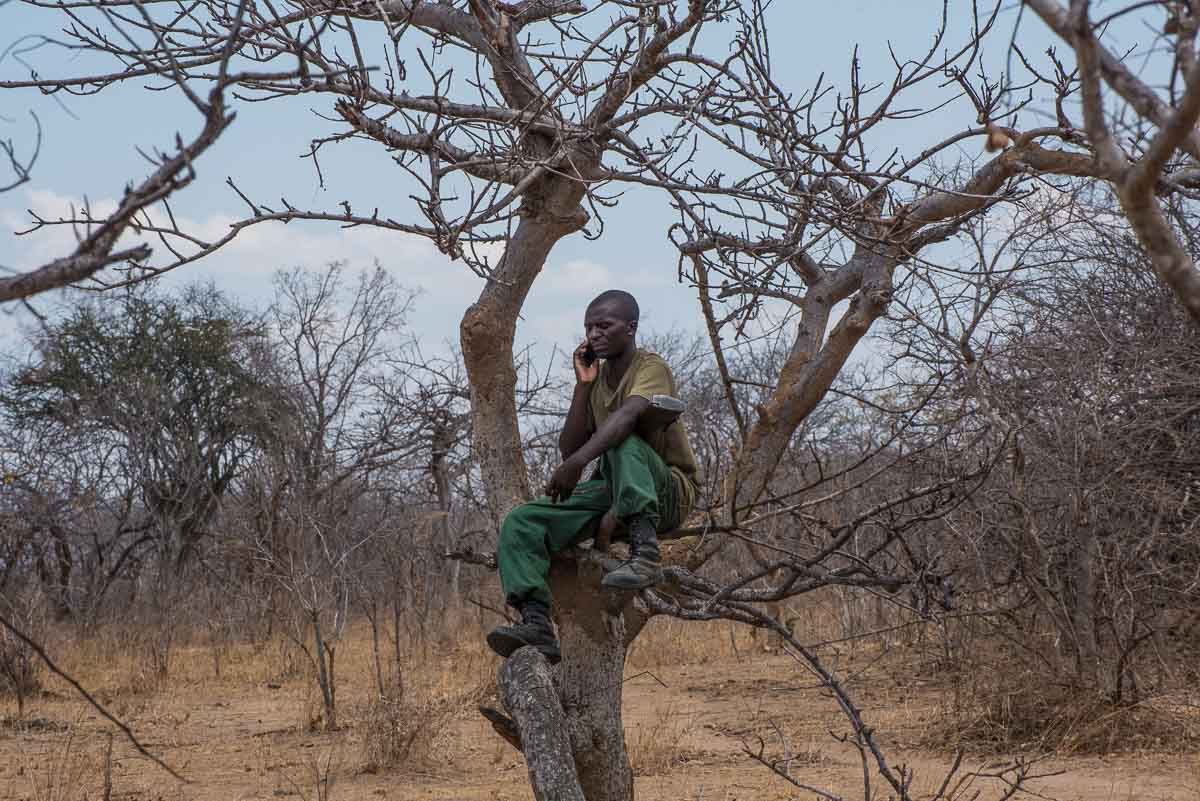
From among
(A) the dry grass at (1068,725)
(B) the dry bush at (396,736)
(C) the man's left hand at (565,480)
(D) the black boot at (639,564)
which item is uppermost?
(C) the man's left hand at (565,480)

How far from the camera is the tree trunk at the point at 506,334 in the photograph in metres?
4.05

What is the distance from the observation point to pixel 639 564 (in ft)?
10.9

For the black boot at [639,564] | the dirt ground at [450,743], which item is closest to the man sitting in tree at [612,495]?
the black boot at [639,564]

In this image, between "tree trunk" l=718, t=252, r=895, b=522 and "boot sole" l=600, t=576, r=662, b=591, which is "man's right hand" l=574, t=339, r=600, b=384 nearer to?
"tree trunk" l=718, t=252, r=895, b=522

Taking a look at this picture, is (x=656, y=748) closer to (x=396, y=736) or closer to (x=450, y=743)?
(x=396, y=736)

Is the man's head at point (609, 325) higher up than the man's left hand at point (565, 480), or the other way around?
the man's head at point (609, 325)

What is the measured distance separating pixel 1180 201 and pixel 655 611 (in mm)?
6061

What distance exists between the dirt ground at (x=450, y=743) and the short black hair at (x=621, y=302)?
1.58 metres

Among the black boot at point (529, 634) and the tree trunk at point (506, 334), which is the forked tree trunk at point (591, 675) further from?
the tree trunk at point (506, 334)

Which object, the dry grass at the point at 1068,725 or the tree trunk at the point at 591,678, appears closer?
the tree trunk at the point at 591,678

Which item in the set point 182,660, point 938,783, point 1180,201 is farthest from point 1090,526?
point 182,660

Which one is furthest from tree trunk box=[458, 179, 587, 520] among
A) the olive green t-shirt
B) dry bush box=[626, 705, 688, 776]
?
dry bush box=[626, 705, 688, 776]

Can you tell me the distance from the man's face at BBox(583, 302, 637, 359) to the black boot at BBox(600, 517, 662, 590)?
658 millimetres

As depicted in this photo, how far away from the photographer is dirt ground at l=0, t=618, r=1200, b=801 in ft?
20.7
